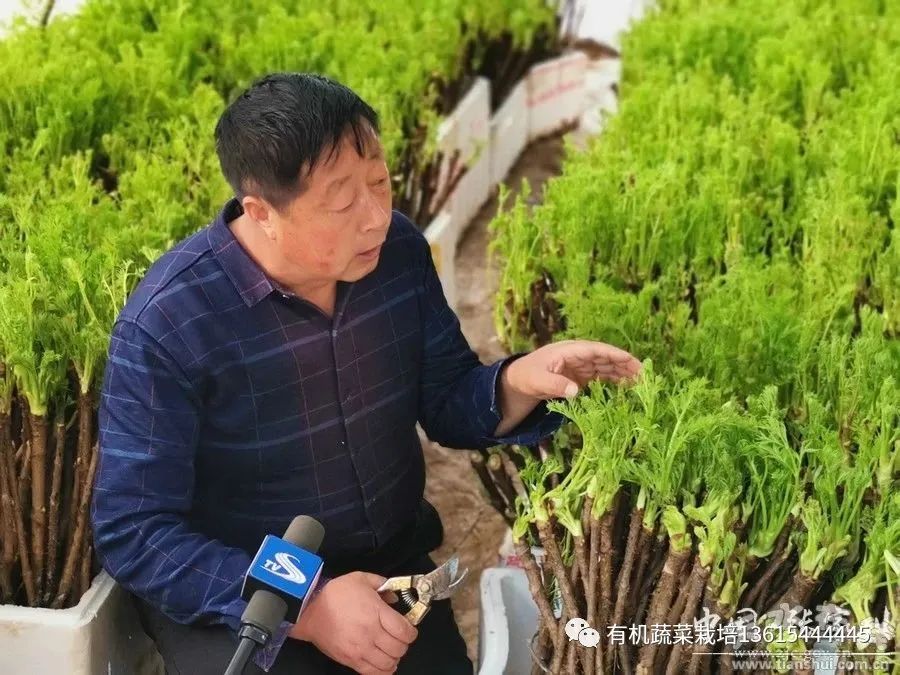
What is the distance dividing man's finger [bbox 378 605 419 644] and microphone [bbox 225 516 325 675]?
189 millimetres

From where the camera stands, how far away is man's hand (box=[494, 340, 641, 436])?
2.00m

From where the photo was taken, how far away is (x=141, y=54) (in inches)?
150

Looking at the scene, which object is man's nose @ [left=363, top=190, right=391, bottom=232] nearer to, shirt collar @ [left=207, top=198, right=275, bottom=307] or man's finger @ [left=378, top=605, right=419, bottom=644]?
shirt collar @ [left=207, top=198, right=275, bottom=307]

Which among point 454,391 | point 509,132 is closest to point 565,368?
point 454,391

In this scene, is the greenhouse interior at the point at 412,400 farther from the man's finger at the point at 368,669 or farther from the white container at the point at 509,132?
the white container at the point at 509,132

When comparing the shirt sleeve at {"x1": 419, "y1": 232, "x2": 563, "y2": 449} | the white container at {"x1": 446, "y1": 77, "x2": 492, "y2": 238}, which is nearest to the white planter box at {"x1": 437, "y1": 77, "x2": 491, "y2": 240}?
the white container at {"x1": 446, "y1": 77, "x2": 492, "y2": 238}

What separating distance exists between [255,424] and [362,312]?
0.29 meters

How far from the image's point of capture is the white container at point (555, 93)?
605 cm

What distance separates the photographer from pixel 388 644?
1823 mm

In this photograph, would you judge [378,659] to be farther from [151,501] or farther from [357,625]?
[151,501]

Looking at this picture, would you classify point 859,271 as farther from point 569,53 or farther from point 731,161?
point 569,53

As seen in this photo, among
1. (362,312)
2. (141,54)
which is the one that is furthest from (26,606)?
(141,54)

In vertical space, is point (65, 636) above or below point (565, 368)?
below

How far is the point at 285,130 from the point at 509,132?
4103mm
